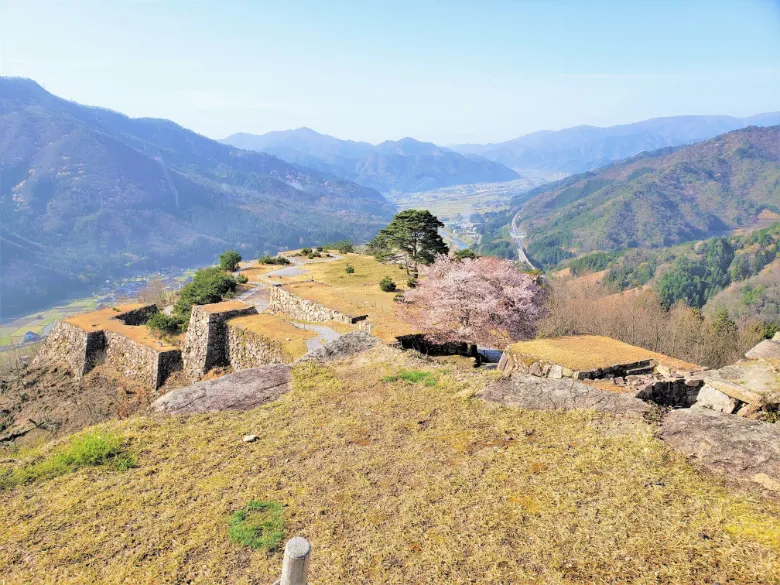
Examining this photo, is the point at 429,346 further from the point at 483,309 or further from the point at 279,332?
the point at 279,332

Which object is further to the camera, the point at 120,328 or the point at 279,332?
the point at 120,328

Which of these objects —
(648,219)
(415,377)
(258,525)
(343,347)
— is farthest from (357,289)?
(648,219)

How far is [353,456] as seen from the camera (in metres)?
7.54

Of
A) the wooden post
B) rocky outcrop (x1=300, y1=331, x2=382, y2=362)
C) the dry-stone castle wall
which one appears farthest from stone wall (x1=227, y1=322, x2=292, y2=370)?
the wooden post

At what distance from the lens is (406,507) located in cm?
614

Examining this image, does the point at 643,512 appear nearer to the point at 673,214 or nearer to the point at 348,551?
the point at 348,551

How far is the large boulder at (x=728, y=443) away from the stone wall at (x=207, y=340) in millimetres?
18090

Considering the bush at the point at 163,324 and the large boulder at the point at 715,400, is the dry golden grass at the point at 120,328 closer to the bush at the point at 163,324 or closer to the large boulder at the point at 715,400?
the bush at the point at 163,324

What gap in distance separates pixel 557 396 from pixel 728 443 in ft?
9.63

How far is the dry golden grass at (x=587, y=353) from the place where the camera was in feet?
36.8

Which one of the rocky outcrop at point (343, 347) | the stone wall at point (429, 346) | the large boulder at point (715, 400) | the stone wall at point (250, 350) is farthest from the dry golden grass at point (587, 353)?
the stone wall at point (250, 350)

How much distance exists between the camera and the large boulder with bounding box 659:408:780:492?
6430 millimetres

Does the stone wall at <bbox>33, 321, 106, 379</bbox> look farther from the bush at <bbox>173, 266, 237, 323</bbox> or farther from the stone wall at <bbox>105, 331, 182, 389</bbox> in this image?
the bush at <bbox>173, 266, 237, 323</bbox>

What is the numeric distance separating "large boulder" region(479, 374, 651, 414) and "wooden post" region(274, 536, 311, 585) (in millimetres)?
6597
